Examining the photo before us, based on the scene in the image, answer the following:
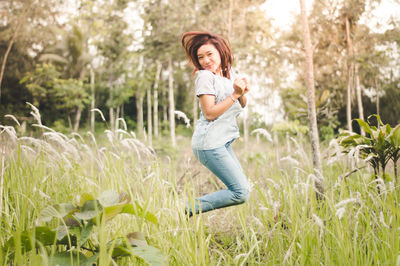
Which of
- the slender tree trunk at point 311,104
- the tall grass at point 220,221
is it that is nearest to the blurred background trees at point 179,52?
the slender tree trunk at point 311,104

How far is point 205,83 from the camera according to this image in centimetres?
205

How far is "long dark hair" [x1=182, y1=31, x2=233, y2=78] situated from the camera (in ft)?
7.57

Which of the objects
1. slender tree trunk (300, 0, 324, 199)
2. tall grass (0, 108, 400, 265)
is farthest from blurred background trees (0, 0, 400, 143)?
tall grass (0, 108, 400, 265)

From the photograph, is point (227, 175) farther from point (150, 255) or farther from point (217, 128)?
point (150, 255)

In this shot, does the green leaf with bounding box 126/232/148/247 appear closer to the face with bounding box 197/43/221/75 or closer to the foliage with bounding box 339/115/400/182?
the face with bounding box 197/43/221/75

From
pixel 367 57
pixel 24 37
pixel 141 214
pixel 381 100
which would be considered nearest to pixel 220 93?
pixel 141 214

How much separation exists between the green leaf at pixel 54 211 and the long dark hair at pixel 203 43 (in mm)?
1524

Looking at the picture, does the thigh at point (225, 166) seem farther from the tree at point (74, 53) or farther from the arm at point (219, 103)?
the tree at point (74, 53)

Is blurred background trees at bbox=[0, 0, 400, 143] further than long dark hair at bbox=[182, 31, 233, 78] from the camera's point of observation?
Yes

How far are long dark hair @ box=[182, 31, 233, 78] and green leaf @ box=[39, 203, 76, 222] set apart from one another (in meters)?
1.52

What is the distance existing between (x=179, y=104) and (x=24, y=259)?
1019 inches

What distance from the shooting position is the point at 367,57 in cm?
966

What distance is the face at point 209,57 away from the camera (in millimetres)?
2244

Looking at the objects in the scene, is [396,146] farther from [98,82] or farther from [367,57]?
[98,82]
